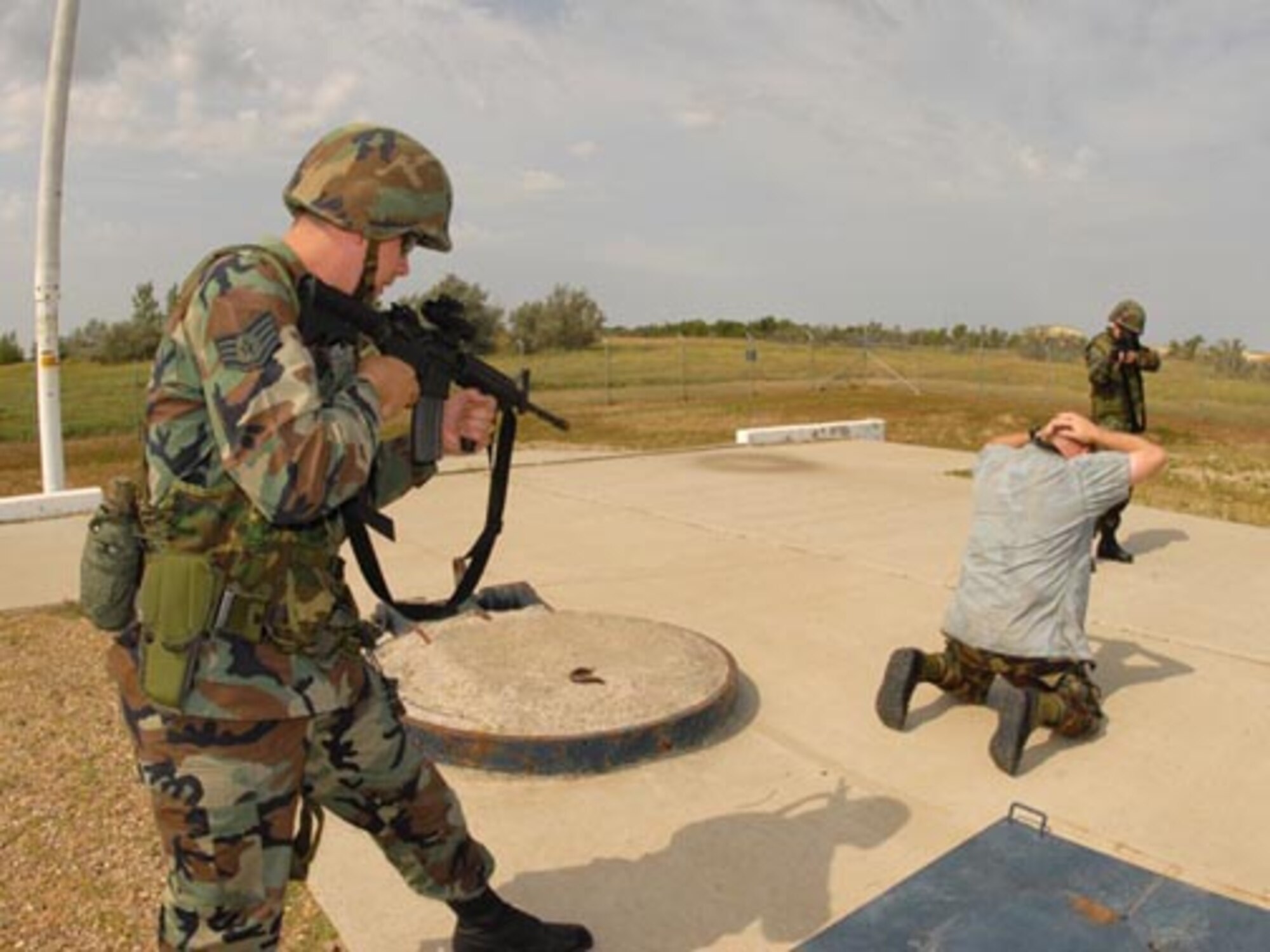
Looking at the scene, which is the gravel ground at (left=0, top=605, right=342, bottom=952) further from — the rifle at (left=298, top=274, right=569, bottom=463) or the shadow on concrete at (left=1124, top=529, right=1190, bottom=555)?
the shadow on concrete at (left=1124, top=529, right=1190, bottom=555)

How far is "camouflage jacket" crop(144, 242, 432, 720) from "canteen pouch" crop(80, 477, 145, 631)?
67mm

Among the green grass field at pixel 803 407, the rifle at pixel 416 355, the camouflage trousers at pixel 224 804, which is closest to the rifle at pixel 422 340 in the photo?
the rifle at pixel 416 355

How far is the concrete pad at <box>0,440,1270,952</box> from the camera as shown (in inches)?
113

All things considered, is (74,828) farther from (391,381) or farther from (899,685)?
(899,685)

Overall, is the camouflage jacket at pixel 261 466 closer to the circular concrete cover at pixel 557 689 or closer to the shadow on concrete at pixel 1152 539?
the circular concrete cover at pixel 557 689

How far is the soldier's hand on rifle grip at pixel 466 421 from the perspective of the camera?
2.02 meters

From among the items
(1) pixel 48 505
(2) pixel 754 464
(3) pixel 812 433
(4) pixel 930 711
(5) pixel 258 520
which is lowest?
(4) pixel 930 711

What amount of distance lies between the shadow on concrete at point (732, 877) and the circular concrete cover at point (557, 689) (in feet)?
1.56

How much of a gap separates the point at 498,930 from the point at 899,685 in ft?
6.25

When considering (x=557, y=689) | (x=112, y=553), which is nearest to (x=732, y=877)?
(x=557, y=689)

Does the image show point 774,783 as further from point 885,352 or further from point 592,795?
point 885,352

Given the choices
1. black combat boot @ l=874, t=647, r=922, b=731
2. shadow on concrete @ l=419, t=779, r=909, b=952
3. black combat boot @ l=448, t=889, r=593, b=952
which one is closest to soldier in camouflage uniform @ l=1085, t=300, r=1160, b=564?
black combat boot @ l=874, t=647, r=922, b=731

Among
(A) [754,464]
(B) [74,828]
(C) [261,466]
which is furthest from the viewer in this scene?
(A) [754,464]

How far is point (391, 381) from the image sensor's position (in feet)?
6.15
